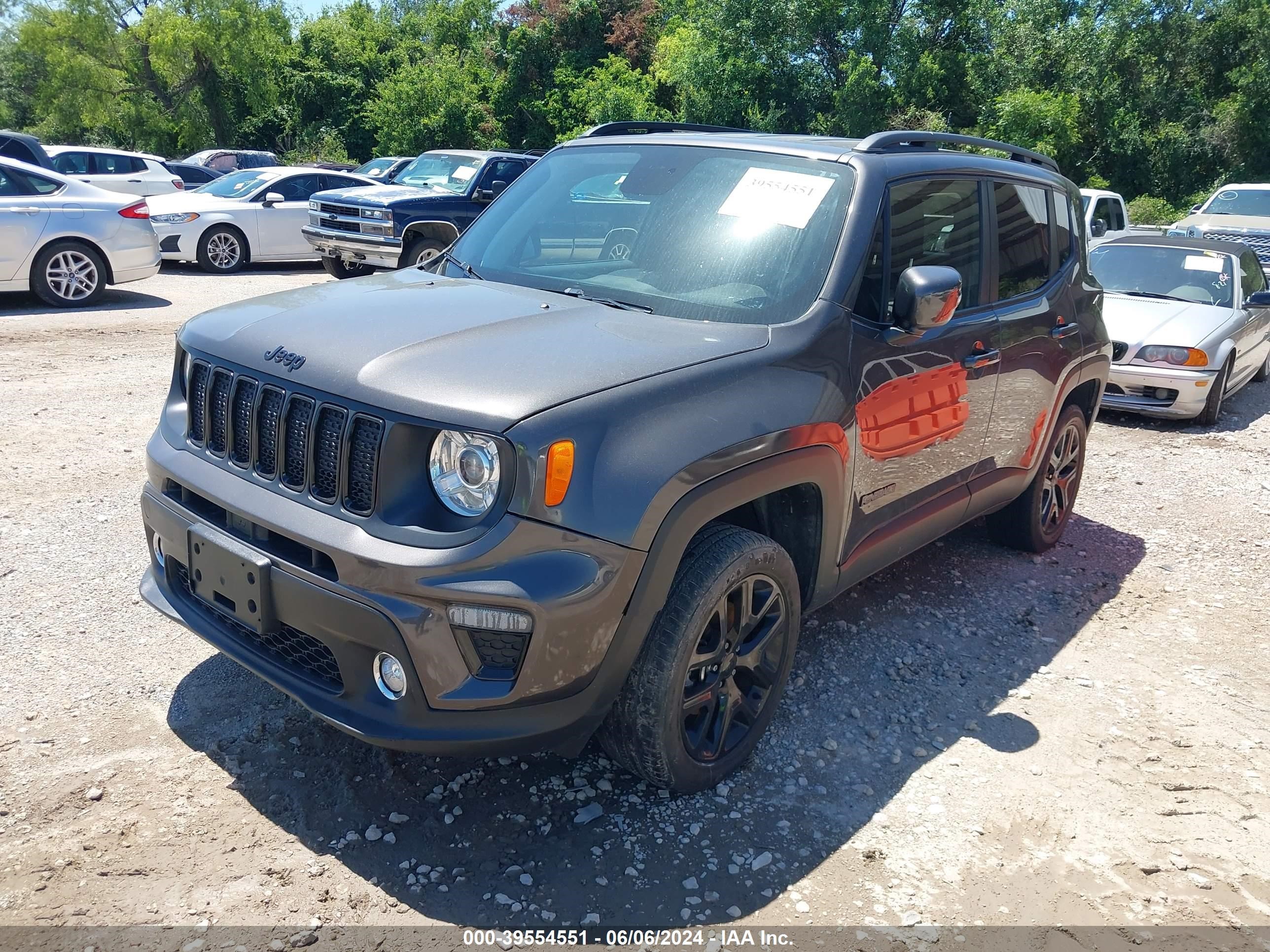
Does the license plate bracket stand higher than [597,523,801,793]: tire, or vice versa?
the license plate bracket

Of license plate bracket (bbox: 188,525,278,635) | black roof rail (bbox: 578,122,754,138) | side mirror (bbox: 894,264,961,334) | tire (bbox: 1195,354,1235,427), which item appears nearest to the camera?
license plate bracket (bbox: 188,525,278,635)

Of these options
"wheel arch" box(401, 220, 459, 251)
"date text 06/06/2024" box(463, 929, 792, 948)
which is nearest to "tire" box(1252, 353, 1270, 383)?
"wheel arch" box(401, 220, 459, 251)

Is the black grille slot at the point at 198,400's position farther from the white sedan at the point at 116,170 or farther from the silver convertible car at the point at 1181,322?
the white sedan at the point at 116,170

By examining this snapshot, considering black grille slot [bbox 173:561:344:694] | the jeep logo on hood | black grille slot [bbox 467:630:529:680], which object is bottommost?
black grille slot [bbox 173:561:344:694]

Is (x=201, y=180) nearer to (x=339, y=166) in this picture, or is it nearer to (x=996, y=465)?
(x=339, y=166)

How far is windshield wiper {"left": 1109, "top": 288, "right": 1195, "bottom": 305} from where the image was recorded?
9398 millimetres

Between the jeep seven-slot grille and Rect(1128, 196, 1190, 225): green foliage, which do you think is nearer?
the jeep seven-slot grille

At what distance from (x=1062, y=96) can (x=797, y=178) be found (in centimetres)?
2965

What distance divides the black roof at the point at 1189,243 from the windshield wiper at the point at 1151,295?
682mm

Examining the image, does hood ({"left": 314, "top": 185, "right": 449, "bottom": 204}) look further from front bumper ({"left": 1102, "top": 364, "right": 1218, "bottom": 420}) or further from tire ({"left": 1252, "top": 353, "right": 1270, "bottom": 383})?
tire ({"left": 1252, "top": 353, "right": 1270, "bottom": 383})

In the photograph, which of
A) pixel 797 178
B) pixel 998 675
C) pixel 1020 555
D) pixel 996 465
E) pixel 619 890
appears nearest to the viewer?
pixel 619 890

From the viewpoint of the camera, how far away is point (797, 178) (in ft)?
12.4

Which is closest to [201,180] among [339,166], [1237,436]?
[339,166]

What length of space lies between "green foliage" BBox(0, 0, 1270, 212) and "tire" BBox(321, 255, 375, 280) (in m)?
19.0
